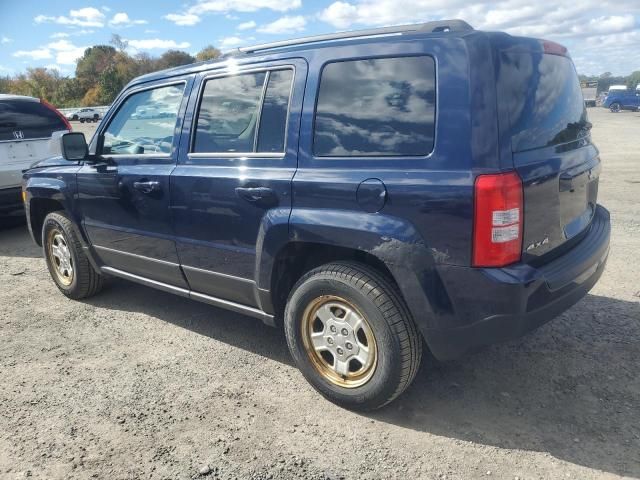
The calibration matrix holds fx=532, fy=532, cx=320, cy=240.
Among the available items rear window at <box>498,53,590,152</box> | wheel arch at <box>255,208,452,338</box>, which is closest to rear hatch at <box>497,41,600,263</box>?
rear window at <box>498,53,590,152</box>

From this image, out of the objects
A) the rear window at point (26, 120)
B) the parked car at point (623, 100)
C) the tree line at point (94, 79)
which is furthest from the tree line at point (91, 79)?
the rear window at point (26, 120)

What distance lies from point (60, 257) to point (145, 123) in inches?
70.7

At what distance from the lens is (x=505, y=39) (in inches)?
100

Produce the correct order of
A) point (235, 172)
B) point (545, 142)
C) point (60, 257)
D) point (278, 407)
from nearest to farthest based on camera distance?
point (545, 142) → point (278, 407) → point (235, 172) → point (60, 257)

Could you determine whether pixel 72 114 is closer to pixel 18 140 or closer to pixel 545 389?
pixel 18 140

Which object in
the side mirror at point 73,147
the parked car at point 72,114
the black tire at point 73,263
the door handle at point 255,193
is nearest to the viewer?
the door handle at point 255,193

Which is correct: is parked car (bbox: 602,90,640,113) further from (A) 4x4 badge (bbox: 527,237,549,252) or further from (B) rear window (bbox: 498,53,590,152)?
(A) 4x4 badge (bbox: 527,237,549,252)

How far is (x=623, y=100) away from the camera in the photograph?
3834cm

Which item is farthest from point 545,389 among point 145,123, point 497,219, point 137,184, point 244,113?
point 145,123

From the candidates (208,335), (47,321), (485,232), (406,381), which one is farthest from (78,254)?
(485,232)

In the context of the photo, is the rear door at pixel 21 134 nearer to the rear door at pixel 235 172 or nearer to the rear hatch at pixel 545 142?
the rear door at pixel 235 172

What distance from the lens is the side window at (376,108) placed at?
8.34 feet

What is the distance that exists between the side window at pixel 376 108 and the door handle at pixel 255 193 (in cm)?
36

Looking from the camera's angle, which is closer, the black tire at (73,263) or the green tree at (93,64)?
the black tire at (73,263)
